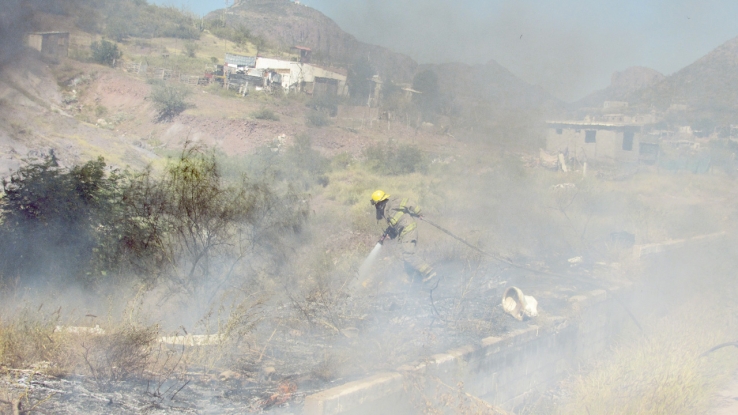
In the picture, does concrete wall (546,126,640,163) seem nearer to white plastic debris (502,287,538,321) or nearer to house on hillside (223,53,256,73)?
house on hillside (223,53,256,73)

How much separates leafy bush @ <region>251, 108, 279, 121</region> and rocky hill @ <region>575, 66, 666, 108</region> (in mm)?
16493

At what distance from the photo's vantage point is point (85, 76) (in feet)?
74.7

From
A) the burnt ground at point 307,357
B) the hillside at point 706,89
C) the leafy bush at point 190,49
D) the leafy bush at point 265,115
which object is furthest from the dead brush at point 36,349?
the hillside at point 706,89

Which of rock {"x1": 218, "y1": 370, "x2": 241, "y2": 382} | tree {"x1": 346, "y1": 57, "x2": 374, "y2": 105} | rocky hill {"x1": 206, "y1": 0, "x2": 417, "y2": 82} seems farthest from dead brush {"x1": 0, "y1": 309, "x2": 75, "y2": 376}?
rocky hill {"x1": 206, "y1": 0, "x2": 417, "y2": 82}

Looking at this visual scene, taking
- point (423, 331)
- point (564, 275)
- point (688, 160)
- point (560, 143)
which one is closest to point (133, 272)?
point (423, 331)

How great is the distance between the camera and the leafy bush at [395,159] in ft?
63.3

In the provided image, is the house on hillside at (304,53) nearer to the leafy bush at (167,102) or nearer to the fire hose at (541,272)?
the leafy bush at (167,102)

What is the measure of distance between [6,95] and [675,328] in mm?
11463

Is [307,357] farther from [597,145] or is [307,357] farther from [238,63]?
[238,63]

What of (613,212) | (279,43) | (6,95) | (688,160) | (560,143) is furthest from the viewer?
(279,43)

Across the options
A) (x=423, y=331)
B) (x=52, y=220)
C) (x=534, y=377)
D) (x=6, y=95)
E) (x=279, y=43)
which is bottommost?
(x=534, y=377)

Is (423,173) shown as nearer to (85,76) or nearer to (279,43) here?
(85,76)

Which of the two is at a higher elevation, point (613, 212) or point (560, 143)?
point (560, 143)

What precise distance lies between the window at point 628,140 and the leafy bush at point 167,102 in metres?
19.1
